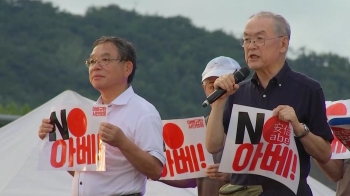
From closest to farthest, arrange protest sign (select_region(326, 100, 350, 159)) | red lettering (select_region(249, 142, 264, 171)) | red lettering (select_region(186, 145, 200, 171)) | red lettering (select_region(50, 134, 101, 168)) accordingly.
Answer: red lettering (select_region(249, 142, 264, 171)), red lettering (select_region(50, 134, 101, 168)), protest sign (select_region(326, 100, 350, 159)), red lettering (select_region(186, 145, 200, 171))

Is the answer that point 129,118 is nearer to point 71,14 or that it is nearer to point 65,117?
point 65,117

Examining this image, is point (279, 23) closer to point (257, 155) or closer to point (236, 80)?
point (236, 80)

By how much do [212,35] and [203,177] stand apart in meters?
35.6

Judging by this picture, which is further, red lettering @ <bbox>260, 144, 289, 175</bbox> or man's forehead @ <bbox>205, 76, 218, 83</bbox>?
man's forehead @ <bbox>205, 76, 218, 83</bbox>

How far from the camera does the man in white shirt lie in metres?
5.71

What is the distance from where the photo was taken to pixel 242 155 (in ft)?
18.4

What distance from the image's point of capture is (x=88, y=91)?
35094 mm

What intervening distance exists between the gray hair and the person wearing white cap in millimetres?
1297

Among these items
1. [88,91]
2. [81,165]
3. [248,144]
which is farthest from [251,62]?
[88,91]

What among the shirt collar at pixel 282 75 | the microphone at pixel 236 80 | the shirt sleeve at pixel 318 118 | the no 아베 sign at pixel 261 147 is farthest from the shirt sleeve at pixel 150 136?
the shirt sleeve at pixel 318 118

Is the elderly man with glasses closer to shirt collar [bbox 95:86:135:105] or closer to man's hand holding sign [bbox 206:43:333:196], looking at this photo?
man's hand holding sign [bbox 206:43:333:196]

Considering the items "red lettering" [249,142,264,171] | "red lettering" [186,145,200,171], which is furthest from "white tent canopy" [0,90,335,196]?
"red lettering" [249,142,264,171]

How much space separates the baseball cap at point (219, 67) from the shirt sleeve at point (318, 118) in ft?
5.03

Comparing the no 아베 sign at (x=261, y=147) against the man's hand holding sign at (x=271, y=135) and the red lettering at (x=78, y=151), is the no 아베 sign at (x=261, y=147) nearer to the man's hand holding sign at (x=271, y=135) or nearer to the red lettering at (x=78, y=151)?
the man's hand holding sign at (x=271, y=135)
